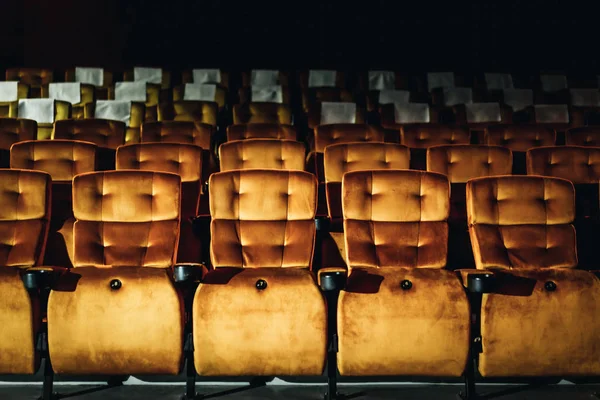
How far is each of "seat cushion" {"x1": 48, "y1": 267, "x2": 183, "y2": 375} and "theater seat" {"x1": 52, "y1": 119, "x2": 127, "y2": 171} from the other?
133 cm

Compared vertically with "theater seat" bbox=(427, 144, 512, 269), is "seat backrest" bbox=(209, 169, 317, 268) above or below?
below

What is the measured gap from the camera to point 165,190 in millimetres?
1739

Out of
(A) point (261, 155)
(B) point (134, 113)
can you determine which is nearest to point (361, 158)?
(A) point (261, 155)

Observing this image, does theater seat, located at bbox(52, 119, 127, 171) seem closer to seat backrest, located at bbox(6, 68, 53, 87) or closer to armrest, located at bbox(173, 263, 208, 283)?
armrest, located at bbox(173, 263, 208, 283)

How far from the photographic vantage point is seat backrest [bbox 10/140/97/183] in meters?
2.22

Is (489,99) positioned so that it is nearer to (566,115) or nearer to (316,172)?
(566,115)

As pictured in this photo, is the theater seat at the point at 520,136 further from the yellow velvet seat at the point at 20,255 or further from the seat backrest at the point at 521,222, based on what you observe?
the yellow velvet seat at the point at 20,255

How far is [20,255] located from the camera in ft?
5.56

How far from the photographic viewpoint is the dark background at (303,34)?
15.4 ft

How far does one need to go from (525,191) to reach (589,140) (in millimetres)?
1183

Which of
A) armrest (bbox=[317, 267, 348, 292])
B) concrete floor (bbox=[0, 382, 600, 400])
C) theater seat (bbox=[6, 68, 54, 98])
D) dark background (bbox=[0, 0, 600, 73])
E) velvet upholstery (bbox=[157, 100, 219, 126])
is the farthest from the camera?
dark background (bbox=[0, 0, 600, 73])

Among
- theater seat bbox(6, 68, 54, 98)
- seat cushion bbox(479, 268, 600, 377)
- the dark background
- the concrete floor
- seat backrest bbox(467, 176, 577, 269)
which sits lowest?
the concrete floor

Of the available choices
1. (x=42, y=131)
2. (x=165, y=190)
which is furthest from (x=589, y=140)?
(x=42, y=131)

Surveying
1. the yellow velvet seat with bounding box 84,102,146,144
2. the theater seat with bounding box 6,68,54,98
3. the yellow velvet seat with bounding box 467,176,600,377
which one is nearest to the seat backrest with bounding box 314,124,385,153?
the yellow velvet seat with bounding box 84,102,146,144
